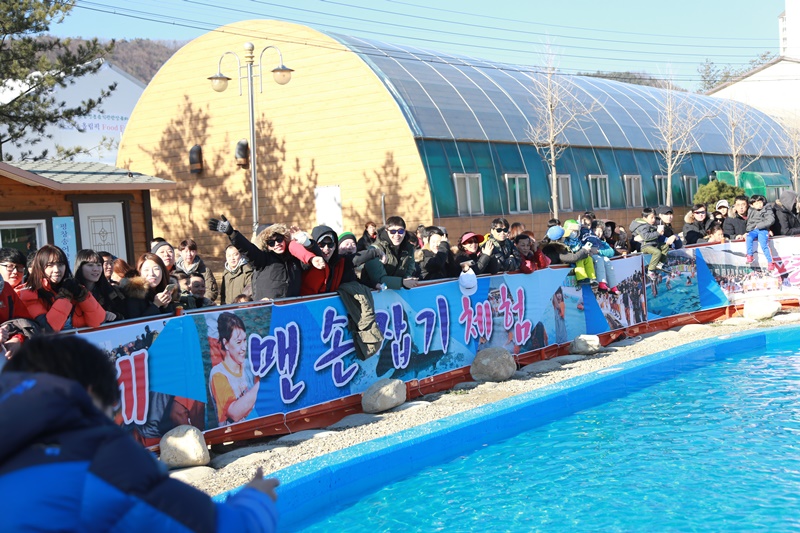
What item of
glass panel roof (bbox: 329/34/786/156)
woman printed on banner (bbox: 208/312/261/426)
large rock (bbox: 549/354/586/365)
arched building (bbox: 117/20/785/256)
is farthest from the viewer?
glass panel roof (bbox: 329/34/786/156)

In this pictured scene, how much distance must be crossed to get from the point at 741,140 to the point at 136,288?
34.9 m

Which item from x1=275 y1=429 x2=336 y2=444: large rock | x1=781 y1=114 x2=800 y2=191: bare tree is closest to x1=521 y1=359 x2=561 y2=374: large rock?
x1=275 y1=429 x2=336 y2=444: large rock

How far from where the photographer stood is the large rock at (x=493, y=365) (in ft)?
36.9

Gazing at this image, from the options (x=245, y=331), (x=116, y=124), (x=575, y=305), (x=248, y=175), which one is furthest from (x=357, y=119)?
(x=116, y=124)

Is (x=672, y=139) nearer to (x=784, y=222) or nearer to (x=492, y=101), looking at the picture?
(x=492, y=101)

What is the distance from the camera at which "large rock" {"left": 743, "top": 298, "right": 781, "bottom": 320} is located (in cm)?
1595

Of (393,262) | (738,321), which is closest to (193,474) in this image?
(393,262)

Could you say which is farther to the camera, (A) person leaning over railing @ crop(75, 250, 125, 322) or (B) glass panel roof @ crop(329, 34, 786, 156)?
(B) glass panel roof @ crop(329, 34, 786, 156)

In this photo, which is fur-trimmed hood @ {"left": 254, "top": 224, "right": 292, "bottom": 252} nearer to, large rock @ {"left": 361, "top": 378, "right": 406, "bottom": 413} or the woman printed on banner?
the woman printed on banner

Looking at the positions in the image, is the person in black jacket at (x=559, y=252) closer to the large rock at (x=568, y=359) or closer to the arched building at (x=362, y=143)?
the large rock at (x=568, y=359)

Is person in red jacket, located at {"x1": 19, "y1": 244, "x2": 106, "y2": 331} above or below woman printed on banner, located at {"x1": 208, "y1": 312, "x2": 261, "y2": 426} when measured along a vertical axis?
above

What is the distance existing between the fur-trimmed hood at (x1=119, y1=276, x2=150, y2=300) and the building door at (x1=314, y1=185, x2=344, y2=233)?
56.5 feet

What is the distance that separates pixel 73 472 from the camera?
2199 mm

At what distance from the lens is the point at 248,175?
89.1 feet
